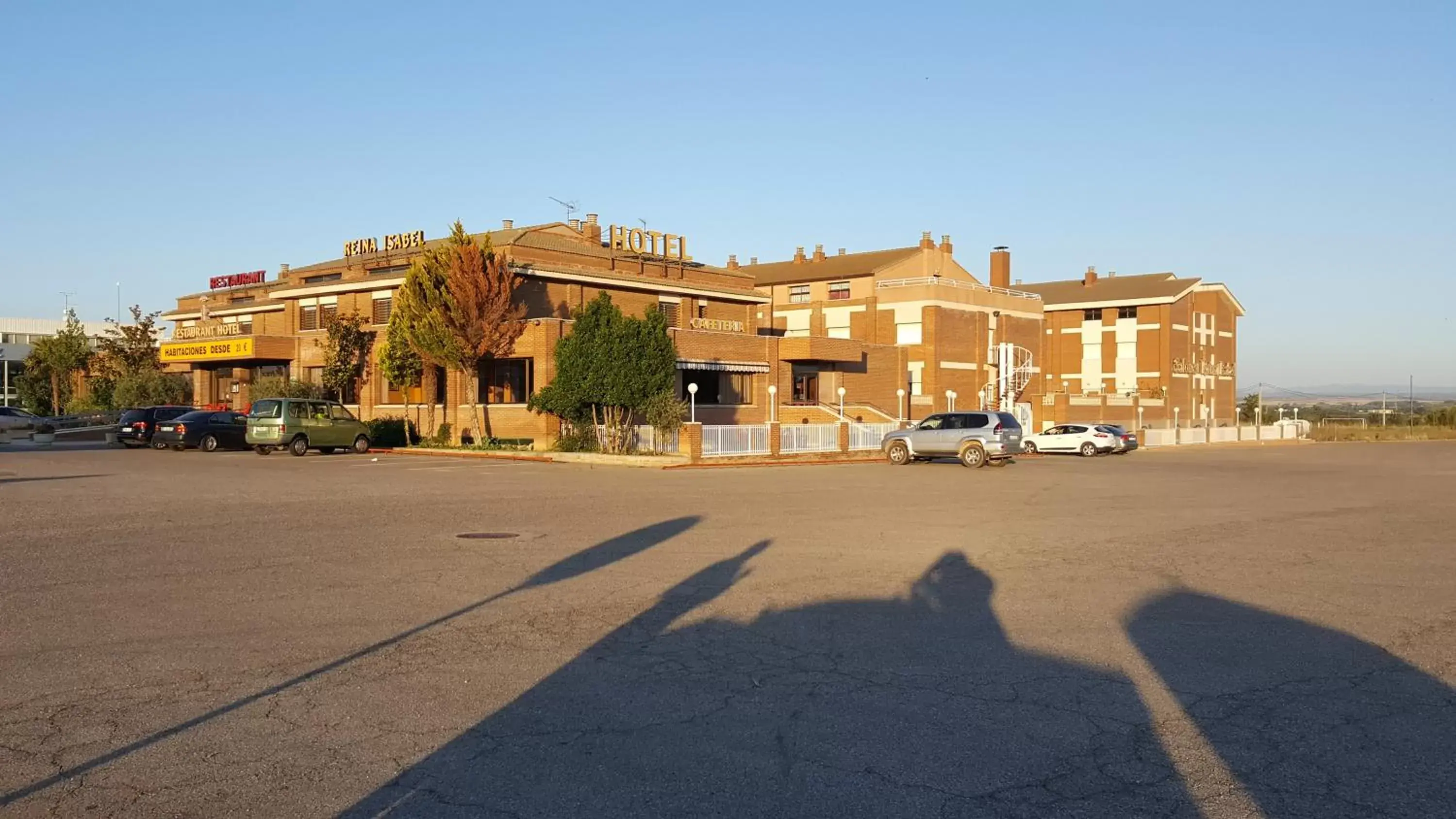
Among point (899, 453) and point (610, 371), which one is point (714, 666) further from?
point (610, 371)

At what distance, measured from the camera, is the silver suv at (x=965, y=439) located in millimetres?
34562

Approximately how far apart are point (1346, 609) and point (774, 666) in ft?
19.1

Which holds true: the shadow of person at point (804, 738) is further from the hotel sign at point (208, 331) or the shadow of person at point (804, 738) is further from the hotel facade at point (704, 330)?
the hotel sign at point (208, 331)

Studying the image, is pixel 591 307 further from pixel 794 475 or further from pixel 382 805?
pixel 382 805

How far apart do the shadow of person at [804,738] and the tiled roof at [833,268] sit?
61008 mm

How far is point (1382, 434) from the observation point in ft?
278

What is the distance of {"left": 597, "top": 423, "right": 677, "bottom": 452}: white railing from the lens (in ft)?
122

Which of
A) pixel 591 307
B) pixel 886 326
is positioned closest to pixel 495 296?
pixel 591 307

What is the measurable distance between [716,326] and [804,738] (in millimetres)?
43716

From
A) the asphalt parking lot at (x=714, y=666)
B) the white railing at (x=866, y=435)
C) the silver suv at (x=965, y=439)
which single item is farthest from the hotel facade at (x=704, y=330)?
the asphalt parking lot at (x=714, y=666)

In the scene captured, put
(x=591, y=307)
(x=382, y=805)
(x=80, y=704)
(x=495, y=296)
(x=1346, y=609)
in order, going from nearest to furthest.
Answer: (x=382, y=805) → (x=80, y=704) → (x=1346, y=609) → (x=591, y=307) → (x=495, y=296)

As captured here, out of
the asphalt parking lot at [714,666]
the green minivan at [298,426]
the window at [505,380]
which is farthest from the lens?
the window at [505,380]

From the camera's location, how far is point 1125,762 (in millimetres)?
6035

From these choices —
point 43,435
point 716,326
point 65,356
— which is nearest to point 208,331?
point 43,435
